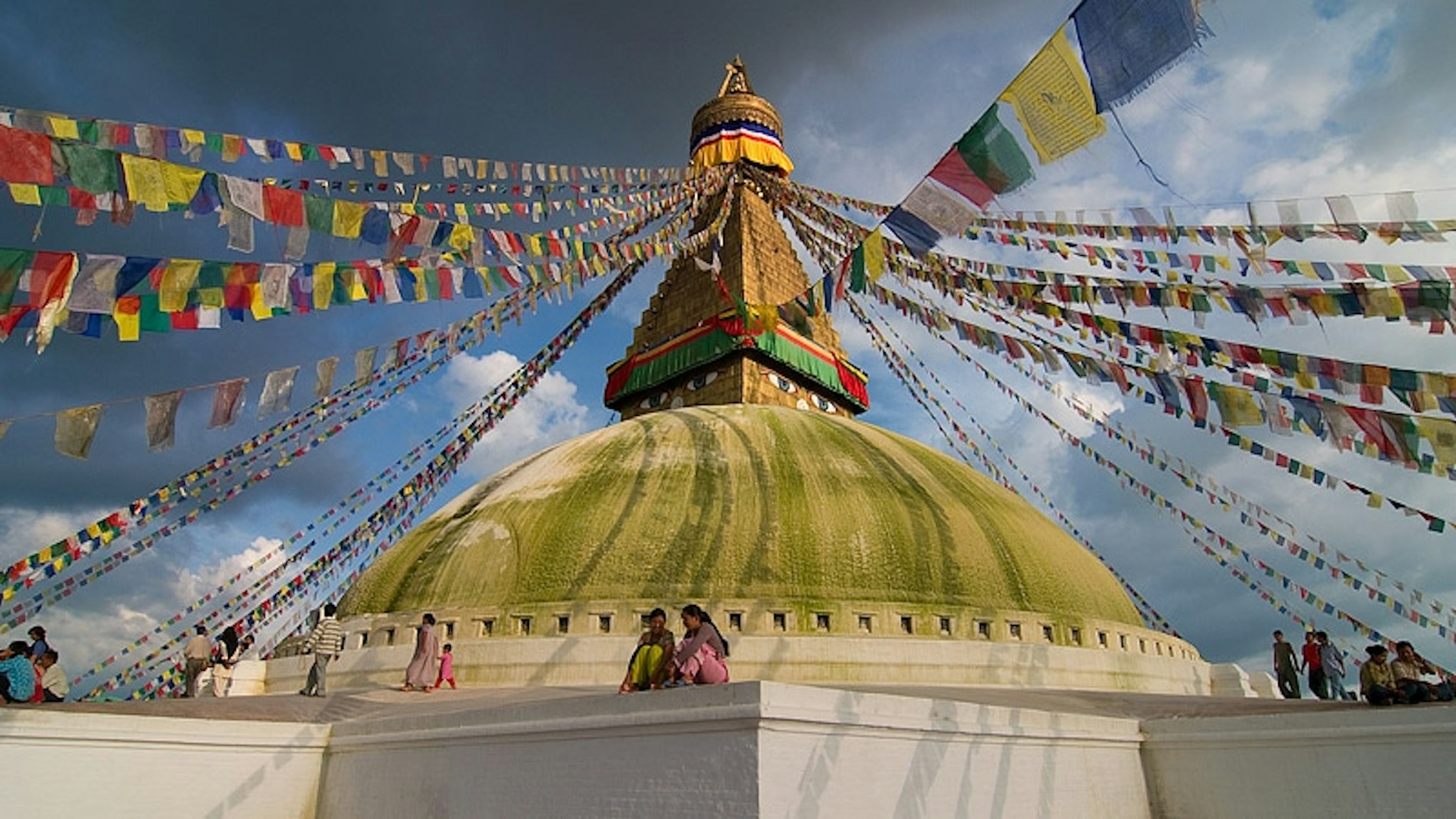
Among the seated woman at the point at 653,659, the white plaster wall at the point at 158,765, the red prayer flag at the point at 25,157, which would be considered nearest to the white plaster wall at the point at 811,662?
the white plaster wall at the point at 158,765

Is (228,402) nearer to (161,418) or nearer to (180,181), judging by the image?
(161,418)

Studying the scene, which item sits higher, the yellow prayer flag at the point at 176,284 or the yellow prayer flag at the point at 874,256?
the yellow prayer flag at the point at 874,256

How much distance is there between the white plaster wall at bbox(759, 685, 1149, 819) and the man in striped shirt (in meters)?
6.37

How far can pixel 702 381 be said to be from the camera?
1700 centimetres

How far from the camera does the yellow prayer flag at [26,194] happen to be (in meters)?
5.37

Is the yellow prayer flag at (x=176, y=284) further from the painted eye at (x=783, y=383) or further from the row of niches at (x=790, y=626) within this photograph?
the painted eye at (x=783, y=383)

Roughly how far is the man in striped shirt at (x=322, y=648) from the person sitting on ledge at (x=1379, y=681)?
30.1 feet

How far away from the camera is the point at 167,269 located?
6047 mm

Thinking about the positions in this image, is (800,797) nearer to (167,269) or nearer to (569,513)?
(167,269)

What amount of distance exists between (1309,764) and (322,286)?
8012 millimetres

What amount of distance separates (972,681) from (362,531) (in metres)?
8.13

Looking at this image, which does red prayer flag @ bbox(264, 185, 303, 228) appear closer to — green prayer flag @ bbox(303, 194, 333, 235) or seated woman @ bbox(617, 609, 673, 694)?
green prayer flag @ bbox(303, 194, 333, 235)

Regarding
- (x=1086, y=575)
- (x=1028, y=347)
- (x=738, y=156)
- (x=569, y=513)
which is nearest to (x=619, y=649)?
(x=569, y=513)

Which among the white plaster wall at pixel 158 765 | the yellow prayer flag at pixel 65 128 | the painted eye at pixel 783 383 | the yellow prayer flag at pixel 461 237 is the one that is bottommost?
the white plaster wall at pixel 158 765
